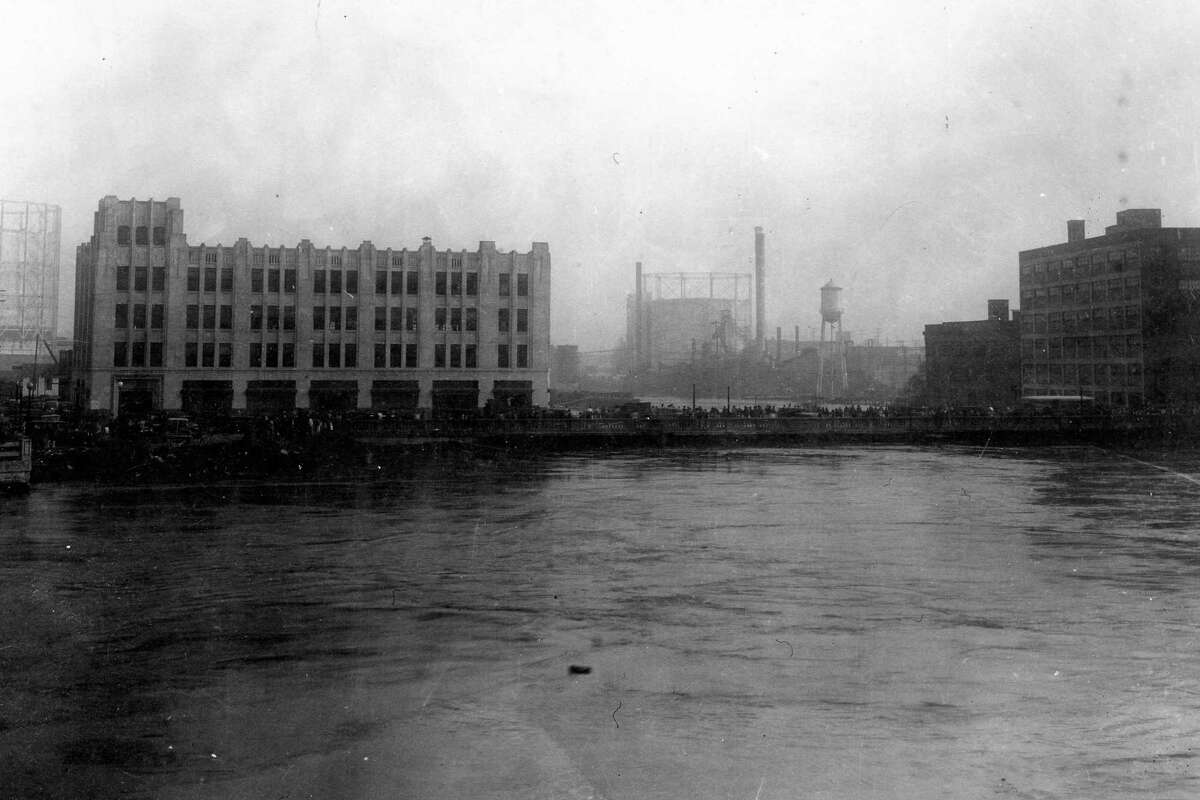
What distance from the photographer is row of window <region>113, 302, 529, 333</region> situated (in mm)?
69625

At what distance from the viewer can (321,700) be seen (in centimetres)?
919

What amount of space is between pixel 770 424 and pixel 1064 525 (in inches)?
1627

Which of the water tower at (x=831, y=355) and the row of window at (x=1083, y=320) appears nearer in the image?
the row of window at (x=1083, y=320)

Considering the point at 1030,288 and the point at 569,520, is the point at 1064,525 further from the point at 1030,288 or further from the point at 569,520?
the point at 1030,288

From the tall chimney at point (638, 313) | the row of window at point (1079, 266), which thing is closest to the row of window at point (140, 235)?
the row of window at point (1079, 266)

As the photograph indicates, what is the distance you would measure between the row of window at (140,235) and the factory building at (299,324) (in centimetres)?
10

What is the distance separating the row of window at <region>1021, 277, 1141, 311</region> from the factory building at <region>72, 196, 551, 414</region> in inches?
2067

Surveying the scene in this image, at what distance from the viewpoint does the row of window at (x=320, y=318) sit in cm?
6962

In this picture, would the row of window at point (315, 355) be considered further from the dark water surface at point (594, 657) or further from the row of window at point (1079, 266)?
the row of window at point (1079, 266)

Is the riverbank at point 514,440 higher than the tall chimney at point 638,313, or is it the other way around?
the tall chimney at point 638,313

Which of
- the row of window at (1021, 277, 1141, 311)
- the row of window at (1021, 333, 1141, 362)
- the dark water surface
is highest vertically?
the row of window at (1021, 277, 1141, 311)

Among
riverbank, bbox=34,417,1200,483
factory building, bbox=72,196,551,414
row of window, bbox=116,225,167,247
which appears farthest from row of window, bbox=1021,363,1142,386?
row of window, bbox=116,225,167,247

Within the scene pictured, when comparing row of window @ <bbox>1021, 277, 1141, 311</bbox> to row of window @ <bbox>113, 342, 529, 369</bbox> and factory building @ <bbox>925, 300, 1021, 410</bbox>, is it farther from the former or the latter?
row of window @ <bbox>113, 342, 529, 369</bbox>

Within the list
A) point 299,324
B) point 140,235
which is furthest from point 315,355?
point 140,235
